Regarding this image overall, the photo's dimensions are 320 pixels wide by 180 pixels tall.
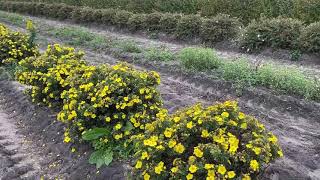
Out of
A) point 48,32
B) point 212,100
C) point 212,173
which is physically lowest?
point 48,32

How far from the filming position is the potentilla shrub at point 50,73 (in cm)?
592

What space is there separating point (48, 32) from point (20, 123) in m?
9.18

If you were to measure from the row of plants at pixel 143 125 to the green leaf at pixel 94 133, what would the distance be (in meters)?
0.01

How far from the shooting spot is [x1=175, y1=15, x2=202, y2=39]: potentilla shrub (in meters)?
11.4

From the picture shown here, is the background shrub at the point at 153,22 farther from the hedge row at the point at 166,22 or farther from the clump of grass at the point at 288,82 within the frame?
the clump of grass at the point at 288,82

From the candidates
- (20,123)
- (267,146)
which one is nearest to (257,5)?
(20,123)

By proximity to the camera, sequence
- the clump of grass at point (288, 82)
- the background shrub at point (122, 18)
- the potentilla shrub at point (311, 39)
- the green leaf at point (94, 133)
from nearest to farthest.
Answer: the green leaf at point (94, 133)
the clump of grass at point (288, 82)
the potentilla shrub at point (311, 39)
the background shrub at point (122, 18)

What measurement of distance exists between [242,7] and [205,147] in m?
9.49

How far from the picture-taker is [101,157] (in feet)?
14.7

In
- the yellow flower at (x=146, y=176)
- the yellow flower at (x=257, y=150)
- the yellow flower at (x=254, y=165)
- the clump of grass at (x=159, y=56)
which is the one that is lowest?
the clump of grass at (x=159, y=56)

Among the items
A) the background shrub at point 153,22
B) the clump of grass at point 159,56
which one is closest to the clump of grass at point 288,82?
the clump of grass at point 159,56

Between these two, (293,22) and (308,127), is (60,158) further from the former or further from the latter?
(293,22)

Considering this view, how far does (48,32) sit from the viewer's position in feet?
49.4

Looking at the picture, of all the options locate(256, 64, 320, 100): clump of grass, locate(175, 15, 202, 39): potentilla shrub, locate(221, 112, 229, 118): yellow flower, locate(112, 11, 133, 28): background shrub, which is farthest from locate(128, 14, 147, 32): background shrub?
locate(221, 112, 229, 118): yellow flower
